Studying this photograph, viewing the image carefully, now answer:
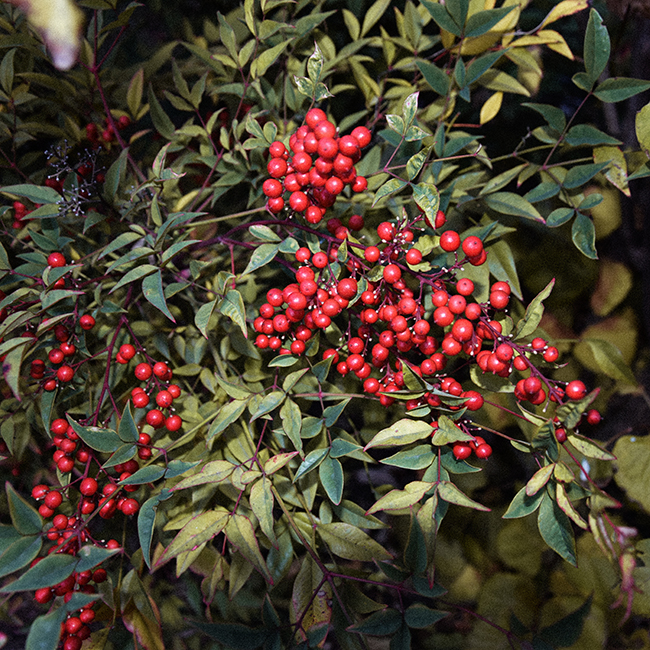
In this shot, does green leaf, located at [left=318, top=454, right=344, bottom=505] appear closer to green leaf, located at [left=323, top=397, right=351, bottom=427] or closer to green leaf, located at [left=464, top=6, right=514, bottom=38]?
green leaf, located at [left=323, top=397, right=351, bottom=427]

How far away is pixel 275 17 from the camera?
0.85m

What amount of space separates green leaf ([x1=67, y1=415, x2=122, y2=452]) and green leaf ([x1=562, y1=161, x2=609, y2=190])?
73 centimetres

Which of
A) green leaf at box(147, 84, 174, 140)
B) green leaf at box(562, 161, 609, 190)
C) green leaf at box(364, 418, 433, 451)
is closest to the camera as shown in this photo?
green leaf at box(364, 418, 433, 451)

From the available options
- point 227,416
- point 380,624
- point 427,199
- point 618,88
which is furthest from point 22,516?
point 618,88

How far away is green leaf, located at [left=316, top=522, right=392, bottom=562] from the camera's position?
0.65 meters

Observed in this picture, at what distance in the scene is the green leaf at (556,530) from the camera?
1.81 ft

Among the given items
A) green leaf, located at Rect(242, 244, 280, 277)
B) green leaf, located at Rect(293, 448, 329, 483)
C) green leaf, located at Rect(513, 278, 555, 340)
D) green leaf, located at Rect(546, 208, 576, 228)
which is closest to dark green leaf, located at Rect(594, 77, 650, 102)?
green leaf, located at Rect(546, 208, 576, 228)

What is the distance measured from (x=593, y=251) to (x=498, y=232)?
0.46 feet

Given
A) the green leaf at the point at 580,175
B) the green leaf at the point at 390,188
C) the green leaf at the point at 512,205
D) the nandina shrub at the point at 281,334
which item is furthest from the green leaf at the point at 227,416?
the green leaf at the point at 580,175

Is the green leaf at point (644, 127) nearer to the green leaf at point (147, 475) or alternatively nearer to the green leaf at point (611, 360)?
the green leaf at point (611, 360)

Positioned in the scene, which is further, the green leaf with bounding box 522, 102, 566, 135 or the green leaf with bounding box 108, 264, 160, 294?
the green leaf with bounding box 522, 102, 566, 135

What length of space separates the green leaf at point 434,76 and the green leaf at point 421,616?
735 millimetres

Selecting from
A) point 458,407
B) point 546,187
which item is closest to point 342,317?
point 458,407

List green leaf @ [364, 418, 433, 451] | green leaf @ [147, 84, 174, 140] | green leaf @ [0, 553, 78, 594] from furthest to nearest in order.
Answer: green leaf @ [147, 84, 174, 140] → green leaf @ [364, 418, 433, 451] → green leaf @ [0, 553, 78, 594]
